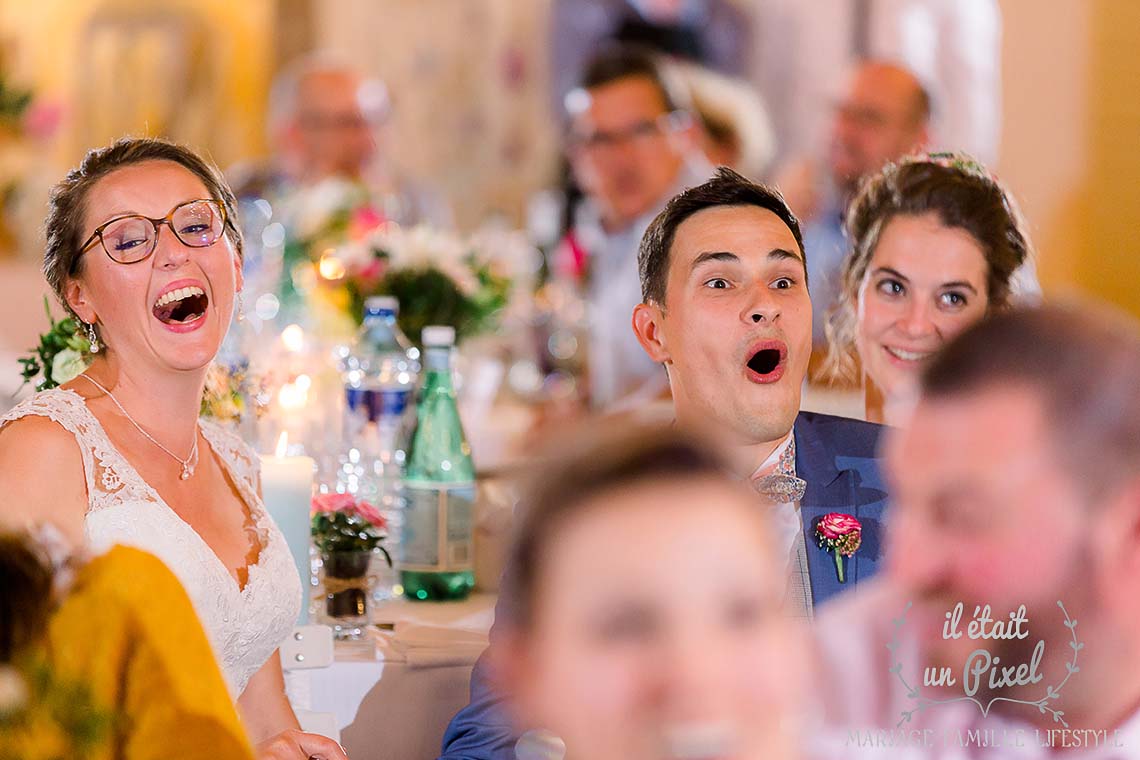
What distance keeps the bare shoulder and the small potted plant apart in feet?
1.69

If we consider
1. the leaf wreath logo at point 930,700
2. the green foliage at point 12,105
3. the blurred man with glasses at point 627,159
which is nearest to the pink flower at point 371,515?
the leaf wreath logo at point 930,700

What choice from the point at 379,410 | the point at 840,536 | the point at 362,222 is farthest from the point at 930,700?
the point at 362,222

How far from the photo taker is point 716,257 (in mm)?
1653

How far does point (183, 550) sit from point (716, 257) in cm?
74

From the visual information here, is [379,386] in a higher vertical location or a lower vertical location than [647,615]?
lower

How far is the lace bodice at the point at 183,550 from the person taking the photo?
1.64m

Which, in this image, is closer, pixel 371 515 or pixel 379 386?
pixel 371 515

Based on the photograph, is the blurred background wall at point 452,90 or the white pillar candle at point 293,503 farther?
the blurred background wall at point 452,90

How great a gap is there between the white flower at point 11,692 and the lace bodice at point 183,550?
80 cm

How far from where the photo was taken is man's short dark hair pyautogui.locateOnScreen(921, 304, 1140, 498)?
61 cm

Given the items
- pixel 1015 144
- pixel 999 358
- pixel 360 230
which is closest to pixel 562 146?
pixel 1015 144

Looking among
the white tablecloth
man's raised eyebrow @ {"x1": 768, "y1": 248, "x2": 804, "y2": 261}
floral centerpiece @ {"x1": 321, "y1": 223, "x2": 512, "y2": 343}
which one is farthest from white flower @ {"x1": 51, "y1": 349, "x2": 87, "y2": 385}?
man's raised eyebrow @ {"x1": 768, "y1": 248, "x2": 804, "y2": 261}

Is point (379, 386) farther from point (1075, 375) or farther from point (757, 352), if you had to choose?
point (1075, 375)

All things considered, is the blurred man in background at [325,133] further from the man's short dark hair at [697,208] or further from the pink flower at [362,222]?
the man's short dark hair at [697,208]
